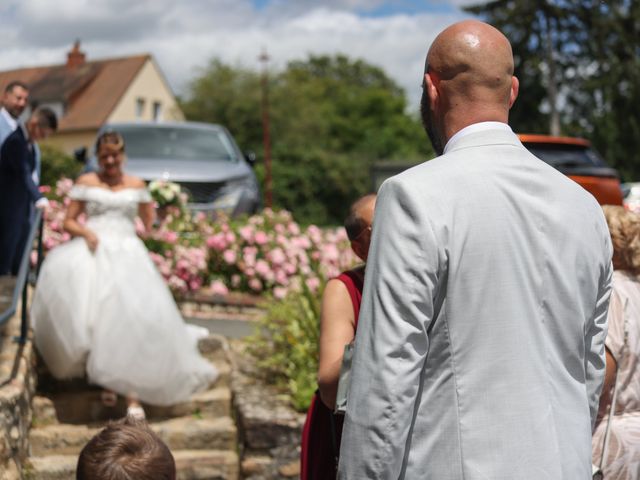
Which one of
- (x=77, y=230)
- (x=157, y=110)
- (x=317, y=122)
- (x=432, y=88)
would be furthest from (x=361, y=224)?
(x=157, y=110)

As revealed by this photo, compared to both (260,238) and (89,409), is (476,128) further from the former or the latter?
(260,238)

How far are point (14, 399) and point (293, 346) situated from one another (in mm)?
1979

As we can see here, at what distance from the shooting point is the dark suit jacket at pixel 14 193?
7.44 metres

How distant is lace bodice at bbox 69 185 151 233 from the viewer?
627cm

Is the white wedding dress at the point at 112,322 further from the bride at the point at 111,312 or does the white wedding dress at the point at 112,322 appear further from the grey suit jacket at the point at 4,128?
the grey suit jacket at the point at 4,128

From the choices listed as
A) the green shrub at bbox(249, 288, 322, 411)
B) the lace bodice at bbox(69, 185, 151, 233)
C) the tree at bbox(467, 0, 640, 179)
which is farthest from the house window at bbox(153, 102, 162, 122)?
the green shrub at bbox(249, 288, 322, 411)

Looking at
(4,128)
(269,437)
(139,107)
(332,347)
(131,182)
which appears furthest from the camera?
(139,107)

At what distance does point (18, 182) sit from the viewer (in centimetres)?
774

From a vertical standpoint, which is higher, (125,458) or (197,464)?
(125,458)

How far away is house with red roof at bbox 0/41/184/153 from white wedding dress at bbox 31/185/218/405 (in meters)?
43.3

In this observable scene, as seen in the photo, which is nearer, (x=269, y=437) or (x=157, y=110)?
(x=269, y=437)

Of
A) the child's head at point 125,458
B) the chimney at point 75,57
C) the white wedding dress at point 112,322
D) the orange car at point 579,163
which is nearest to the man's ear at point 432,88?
the child's head at point 125,458

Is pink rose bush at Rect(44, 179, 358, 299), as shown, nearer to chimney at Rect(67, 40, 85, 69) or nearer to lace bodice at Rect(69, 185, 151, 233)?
lace bodice at Rect(69, 185, 151, 233)

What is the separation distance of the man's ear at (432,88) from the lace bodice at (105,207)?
177 inches
